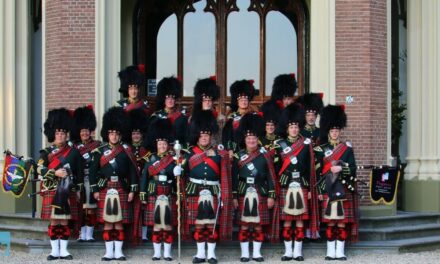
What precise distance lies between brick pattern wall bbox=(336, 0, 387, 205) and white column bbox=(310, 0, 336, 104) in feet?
0.29

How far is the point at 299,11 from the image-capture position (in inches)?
632

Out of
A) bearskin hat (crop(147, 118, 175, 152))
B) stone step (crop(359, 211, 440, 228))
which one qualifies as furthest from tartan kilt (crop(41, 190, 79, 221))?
stone step (crop(359, 211, 440, 228))

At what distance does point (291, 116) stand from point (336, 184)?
3.67 feet

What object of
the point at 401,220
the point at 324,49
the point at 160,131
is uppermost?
the point at 324,49

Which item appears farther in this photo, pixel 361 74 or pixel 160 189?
pixel 361 74

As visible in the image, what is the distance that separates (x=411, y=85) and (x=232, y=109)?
458 cm

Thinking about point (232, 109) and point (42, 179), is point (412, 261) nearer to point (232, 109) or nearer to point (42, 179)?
point (232, 109)

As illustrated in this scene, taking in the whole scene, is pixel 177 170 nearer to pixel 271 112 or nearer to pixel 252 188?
pixel 252 188

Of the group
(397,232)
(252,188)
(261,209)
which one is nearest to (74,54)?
(252,188)

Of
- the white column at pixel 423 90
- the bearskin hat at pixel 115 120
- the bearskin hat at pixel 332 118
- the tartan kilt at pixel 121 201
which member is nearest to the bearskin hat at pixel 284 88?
the bearskin hat at pixel 332 118

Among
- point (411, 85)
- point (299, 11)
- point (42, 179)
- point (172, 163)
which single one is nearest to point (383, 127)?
point (411, 85)

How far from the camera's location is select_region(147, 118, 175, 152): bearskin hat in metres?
11.5

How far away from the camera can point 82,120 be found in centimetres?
1252

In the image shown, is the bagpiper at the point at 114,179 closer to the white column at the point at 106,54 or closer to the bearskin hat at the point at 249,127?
the bearskin hat at the point at 249,127
